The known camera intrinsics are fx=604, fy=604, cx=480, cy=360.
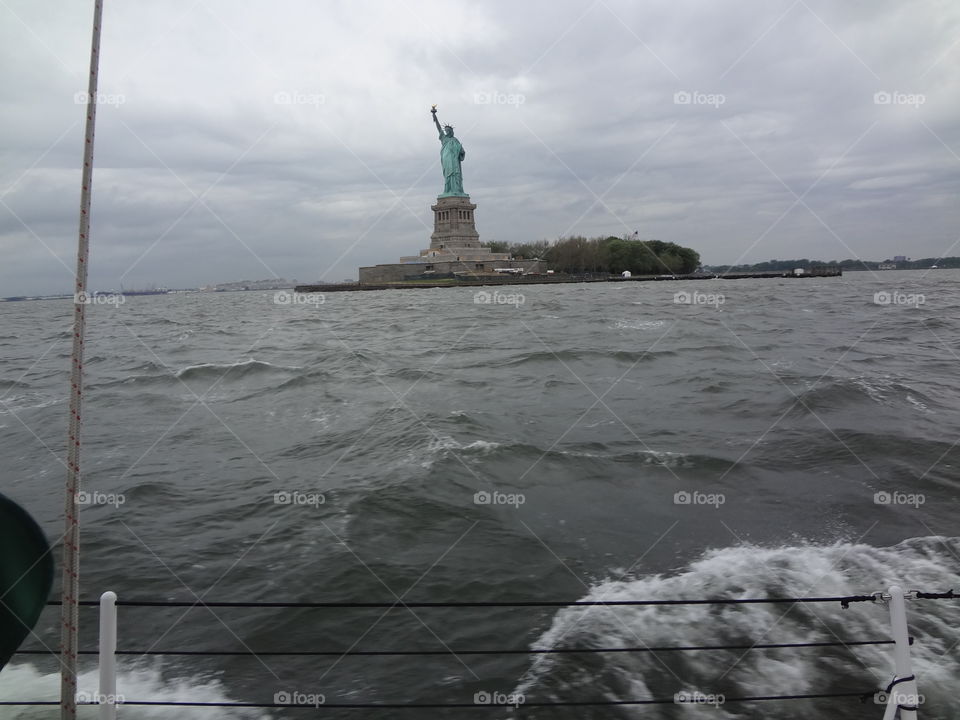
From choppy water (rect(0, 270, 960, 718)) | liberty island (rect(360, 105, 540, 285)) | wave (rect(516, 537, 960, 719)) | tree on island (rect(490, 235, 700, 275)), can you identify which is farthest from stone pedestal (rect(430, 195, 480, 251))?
wave (rect(516, 537, 960, 719))

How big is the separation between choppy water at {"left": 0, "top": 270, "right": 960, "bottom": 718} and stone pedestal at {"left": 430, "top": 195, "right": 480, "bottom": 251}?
94988mm

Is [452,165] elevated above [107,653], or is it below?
above

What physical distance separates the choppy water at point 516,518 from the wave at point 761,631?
26 mm

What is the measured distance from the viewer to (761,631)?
5789 mm

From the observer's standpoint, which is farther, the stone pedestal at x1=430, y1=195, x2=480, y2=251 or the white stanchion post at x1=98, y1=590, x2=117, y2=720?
the stone pedestal at x1=430, y1=195, x2=480, y2=251

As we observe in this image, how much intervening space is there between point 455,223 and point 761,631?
362 ft

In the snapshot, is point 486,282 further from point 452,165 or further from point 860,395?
point 860,395

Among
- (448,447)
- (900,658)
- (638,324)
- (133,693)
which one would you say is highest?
(638,324)

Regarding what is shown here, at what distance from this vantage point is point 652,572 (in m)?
6.89

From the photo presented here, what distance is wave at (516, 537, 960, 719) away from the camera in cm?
498

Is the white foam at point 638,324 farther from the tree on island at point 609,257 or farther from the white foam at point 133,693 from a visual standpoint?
the tree on island at point 609,257

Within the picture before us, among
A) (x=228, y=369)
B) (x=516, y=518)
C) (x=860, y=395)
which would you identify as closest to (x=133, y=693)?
(x=516, y=518)

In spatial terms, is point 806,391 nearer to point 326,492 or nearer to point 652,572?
point 652,572

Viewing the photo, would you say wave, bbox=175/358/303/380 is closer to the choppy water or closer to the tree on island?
the choppy water
